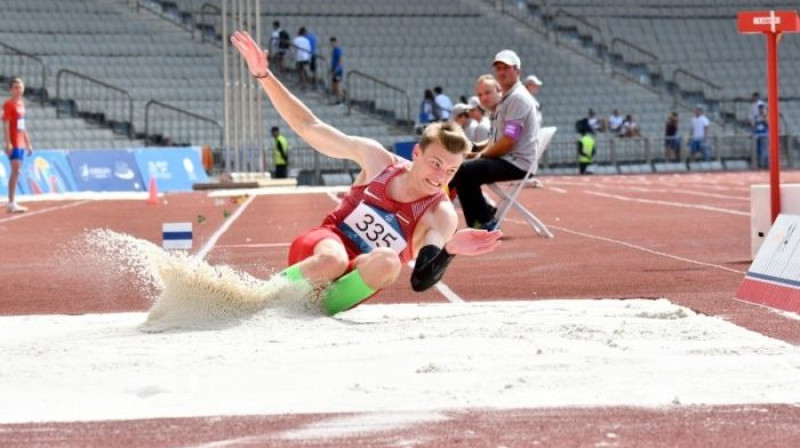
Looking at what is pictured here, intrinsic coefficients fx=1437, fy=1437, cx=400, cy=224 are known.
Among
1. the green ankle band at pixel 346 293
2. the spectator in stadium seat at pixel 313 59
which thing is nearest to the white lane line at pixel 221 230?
the green ankle band at pixel 346 293

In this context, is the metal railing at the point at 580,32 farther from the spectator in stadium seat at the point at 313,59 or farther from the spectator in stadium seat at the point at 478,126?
the spectator in stadium seat at the point at 478,126

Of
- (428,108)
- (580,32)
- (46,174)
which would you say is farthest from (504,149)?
(580,32)

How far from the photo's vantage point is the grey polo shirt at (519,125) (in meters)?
11.8

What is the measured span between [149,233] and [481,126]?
14.4ft

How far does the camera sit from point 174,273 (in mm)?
6398

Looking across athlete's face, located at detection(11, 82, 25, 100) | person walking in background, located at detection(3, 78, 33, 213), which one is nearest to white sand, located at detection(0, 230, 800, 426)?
athlete's face, located at detection(11, 82, 25, 100)

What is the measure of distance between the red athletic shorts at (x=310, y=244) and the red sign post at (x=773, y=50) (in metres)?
3.36

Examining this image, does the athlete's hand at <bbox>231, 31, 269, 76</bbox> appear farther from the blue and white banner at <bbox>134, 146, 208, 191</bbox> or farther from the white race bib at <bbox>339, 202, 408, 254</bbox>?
the blue and white banner at <bbox>134, 146, 208, 191</bbox>

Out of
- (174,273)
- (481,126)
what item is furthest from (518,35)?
(174,273)

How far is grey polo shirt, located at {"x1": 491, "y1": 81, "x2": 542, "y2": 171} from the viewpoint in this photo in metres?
11.8

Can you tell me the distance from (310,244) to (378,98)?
2850 centimetres

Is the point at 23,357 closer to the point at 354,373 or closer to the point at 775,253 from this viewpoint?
the point at 354,373

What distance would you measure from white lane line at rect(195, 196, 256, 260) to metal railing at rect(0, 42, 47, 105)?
10729 mm

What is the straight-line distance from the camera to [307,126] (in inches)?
271
